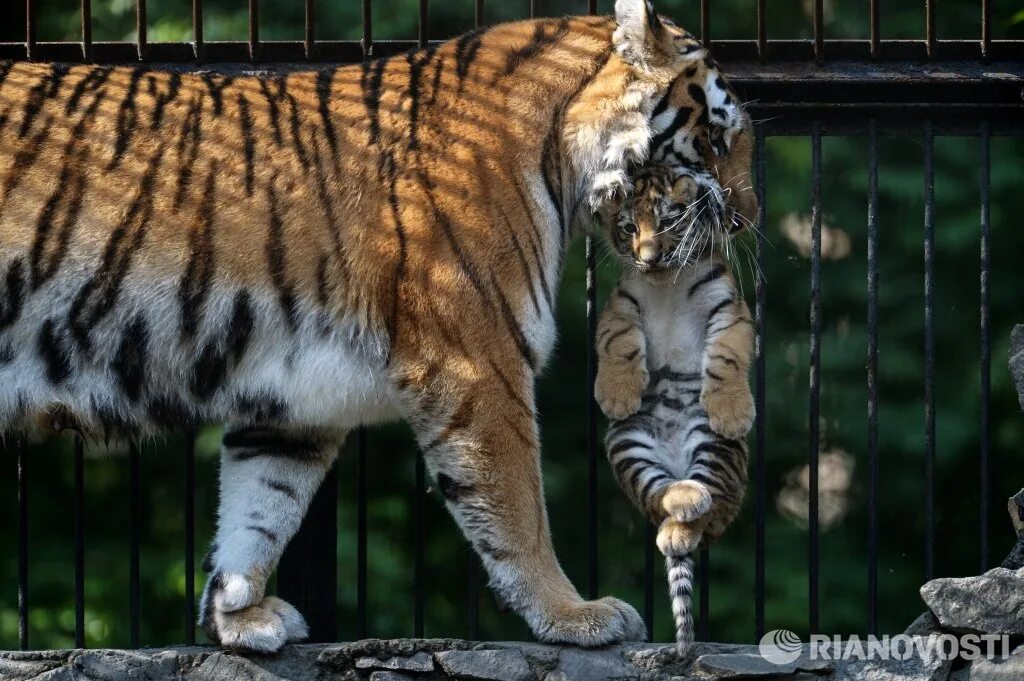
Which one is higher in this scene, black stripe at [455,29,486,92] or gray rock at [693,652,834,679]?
black stripe at [455,29,486,92]

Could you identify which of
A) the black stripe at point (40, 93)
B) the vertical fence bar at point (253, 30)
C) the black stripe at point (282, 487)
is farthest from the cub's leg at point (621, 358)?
the black stripe at point (40, 93)

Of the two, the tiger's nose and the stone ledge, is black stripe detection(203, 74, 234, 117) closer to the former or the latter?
the tiger's nose

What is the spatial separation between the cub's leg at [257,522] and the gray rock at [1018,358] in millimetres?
1870

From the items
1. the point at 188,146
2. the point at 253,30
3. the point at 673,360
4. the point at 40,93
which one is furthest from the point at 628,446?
the point at 40,93

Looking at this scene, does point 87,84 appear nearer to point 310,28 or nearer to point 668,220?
point 310,28

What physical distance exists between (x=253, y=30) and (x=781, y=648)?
2.26 m

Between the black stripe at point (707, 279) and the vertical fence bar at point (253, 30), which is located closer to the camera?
the black stripe at point (707, 279)

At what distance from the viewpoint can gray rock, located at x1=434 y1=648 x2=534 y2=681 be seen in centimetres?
427

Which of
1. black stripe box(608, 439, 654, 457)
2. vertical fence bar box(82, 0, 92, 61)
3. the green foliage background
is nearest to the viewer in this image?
black stripe box(608, 439, 654, 457)

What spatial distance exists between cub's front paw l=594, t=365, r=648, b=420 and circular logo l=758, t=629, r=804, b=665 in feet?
2.29

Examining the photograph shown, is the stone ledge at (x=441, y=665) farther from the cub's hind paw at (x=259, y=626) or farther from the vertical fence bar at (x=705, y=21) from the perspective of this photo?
the vertical fence bar at (x=705, y=21)

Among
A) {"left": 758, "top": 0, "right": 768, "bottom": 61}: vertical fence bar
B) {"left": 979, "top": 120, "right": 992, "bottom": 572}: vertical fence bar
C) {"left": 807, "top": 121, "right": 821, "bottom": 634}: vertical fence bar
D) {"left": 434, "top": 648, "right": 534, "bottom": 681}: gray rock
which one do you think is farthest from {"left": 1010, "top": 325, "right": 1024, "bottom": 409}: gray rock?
{"left": 434, "top": 648, "right": 534, "bottom": 681}: gray rock

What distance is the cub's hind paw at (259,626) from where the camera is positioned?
4.40m

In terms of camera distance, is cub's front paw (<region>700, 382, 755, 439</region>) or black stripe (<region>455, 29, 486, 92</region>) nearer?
cub's front paw (<region>700, 382, 755, 439</region>)
